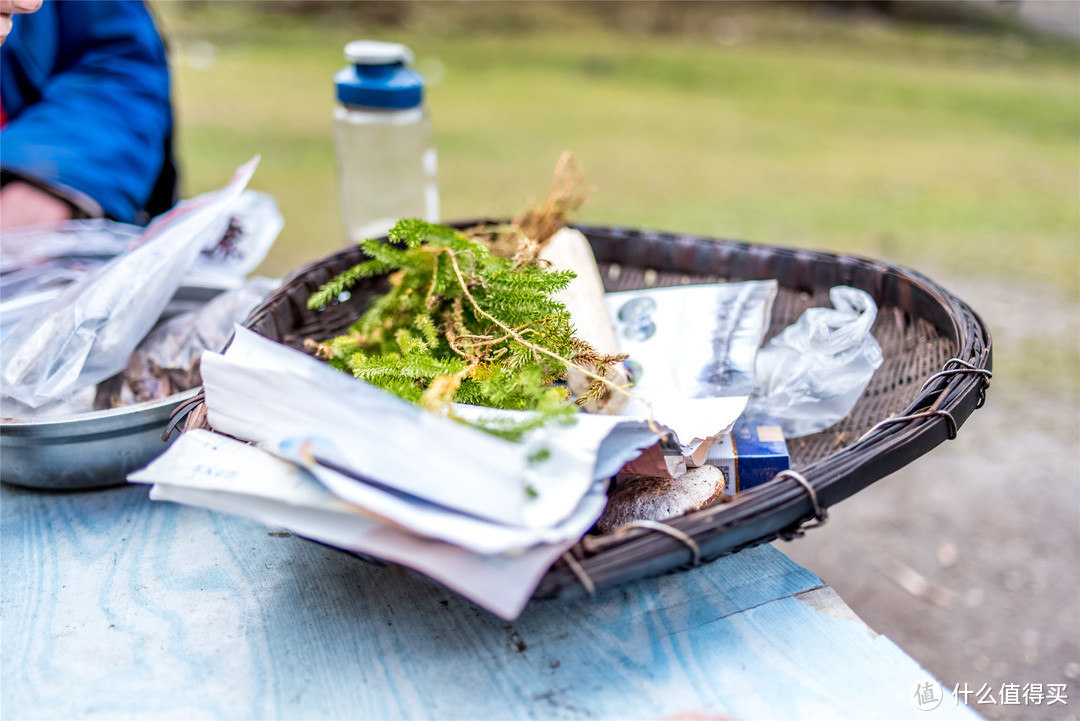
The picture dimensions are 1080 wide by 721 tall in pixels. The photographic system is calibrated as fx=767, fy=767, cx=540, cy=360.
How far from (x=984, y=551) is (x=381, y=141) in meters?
1.57

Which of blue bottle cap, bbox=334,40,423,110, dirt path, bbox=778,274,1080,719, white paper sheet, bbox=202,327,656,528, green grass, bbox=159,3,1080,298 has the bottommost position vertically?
dirt path, bbox=778,274,1080,719

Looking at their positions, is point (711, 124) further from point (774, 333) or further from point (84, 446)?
point (84, 446)

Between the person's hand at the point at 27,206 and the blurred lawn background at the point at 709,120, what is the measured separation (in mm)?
1746

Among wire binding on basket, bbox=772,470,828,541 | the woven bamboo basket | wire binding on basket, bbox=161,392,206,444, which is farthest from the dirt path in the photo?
wire binding on basket, bbox=161,392,206,444

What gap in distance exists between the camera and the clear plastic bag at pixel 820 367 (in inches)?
36.5

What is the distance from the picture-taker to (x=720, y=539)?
60 cm

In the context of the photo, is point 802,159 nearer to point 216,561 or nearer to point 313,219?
point 313,219

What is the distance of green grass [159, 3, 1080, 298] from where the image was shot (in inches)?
136

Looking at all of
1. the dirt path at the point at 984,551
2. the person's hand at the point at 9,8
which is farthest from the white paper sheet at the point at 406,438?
the dirt path at the point at 984,551

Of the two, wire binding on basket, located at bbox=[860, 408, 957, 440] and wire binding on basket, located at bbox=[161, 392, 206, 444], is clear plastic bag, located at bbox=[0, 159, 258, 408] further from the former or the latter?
wire binding on basket, located at bbox=[860, 408, 957, 440]

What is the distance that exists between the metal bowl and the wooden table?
8 centimetres

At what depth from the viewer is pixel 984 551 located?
1.71 metres

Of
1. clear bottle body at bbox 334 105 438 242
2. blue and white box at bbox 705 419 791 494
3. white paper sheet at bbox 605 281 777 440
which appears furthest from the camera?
clear bottle body at bbox 334 105 438 242

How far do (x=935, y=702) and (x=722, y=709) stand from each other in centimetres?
17
